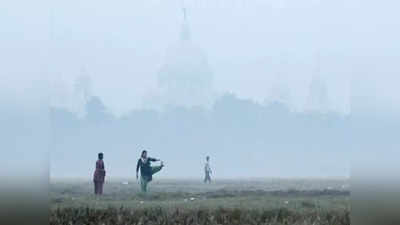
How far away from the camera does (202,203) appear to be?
675 centimetres

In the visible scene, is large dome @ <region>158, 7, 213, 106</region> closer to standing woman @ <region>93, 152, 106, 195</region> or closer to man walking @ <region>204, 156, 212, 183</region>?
man walking @ <region>204, 156, 212, 183</region>

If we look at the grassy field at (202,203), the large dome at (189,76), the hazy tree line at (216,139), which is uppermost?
the large dome at (189,76)

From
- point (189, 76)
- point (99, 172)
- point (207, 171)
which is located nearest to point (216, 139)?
point (207, 171)

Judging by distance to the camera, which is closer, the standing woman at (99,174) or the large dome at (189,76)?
the large dome at (189,76)

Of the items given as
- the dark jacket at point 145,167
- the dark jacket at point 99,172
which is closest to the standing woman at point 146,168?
the dark jacket at point 145,167

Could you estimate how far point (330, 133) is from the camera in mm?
6602

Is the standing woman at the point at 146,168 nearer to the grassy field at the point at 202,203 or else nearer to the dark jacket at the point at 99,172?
the grassy field at the point at 202,203

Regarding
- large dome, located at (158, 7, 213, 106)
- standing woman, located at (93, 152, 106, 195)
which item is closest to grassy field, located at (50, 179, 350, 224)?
standing woman, located at (93, 152, 106, 195)

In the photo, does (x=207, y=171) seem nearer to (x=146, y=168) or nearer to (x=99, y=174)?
(x=146, y=168)

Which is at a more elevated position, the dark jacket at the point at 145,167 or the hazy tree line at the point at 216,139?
the hazy tree line at the point at 216,139

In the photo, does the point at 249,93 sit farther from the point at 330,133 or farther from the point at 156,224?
the point at 156,224

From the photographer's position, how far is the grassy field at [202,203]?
6680 mm

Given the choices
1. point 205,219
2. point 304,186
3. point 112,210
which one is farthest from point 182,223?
point 304,186

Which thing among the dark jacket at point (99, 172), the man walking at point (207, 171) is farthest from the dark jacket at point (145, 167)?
the man walking at point (207, 171)
